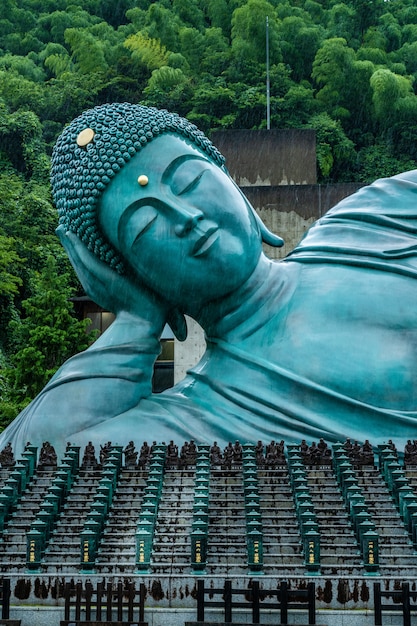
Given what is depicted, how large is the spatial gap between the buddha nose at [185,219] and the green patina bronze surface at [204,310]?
0.03 metres

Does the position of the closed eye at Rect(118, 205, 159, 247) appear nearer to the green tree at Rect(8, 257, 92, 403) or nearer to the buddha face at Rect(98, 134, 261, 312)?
the buddha face at Rect(98, 134, 261, 312)

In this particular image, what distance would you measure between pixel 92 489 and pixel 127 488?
463 millimetres

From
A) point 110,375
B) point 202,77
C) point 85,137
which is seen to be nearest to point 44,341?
point 110,375

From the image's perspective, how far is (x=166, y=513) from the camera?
11680mm

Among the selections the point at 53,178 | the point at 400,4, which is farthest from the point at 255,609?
the point at 400,4

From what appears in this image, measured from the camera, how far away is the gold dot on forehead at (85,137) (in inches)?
592

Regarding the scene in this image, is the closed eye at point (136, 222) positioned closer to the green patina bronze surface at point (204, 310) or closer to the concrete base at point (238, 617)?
the green patina bronze surface at point (204, 310)

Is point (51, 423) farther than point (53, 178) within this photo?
No

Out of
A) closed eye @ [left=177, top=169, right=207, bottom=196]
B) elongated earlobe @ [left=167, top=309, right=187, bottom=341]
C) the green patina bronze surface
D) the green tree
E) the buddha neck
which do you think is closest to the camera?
the green patina bronze surface

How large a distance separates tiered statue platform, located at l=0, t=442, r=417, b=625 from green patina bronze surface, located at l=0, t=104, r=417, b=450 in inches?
32.2

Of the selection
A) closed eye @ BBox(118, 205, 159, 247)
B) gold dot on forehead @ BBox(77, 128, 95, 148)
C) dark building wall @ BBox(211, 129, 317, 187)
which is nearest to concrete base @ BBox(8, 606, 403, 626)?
closed eye @ BBox(118, 205, 159, 247)

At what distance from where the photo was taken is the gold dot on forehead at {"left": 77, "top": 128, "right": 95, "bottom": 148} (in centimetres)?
1503

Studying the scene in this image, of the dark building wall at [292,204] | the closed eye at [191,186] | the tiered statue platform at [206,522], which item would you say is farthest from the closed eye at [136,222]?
the dark building wall at [292,204]

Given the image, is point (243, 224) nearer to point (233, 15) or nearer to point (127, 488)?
point (127, 488)
